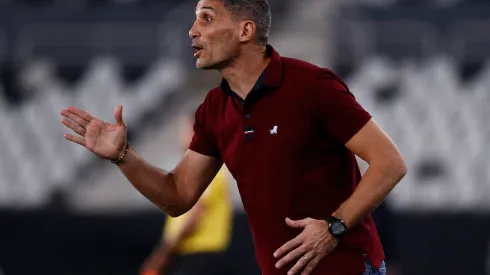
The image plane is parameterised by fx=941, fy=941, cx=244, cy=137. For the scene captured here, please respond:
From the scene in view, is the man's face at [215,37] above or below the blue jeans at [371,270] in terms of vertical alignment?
above

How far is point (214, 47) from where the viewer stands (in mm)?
3758

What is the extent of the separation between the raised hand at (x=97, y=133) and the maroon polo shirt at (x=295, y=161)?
1.58ft

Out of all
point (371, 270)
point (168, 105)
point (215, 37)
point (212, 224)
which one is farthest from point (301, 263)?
point (168, 105)

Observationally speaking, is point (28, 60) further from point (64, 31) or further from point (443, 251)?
point (443, 251)

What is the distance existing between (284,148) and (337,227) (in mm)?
372

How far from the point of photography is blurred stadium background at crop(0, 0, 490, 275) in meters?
9.51

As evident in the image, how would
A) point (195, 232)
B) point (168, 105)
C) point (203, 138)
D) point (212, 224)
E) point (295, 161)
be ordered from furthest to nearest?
point (168, 105), point (212, 224), point (195, 232), point (203, 138), point (295, 161)

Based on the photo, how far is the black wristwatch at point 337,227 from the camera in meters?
3.45

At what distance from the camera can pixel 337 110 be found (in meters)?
3.48

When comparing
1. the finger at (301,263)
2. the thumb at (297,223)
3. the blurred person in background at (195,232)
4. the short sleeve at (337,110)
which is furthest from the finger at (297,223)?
the blurred person in background at (195,232)

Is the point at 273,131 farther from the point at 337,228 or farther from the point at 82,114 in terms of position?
the point at 82,114

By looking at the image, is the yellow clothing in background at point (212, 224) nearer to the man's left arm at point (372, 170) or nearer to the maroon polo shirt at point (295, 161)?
the maroon polo shirt at point (295, 161)

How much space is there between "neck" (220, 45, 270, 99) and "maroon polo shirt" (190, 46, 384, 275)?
0.06 m

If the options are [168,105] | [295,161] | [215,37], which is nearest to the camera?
[295,161]
